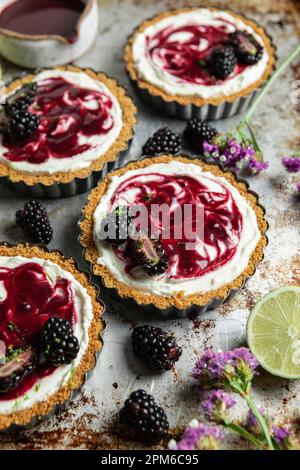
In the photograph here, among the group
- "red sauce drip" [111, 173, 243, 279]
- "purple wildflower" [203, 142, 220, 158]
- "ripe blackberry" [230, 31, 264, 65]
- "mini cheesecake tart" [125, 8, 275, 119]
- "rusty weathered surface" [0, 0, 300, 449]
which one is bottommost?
"rusty weathered surface" [0, 0, 300, 449]

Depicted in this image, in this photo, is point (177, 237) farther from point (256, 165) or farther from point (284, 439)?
point (284, 439)

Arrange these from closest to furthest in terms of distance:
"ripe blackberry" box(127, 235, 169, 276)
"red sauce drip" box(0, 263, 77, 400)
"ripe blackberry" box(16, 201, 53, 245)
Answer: "red sauce drip" box(0, 263, 77, 400), "ripe blackberry" box(127, 235, 169, 276), "ripe blackberry" box(16, 201, 53, 245)

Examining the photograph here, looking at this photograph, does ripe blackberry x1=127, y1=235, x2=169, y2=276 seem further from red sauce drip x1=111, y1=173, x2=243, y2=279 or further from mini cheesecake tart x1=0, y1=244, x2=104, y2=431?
mini cheesecake tart x1=0, y1=244, x2=104, y2=431

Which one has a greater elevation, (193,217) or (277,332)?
(193,217)

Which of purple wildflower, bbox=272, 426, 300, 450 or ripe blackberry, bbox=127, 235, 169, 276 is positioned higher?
ripe blackberry, bbox=127, 235, 169, 276

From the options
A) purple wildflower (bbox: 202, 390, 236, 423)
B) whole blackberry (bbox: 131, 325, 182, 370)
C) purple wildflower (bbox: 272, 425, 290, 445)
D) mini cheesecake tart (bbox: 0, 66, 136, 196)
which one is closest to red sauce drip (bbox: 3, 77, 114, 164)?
mini cheesecake tart (bbox: 0, 66, 136, 196)

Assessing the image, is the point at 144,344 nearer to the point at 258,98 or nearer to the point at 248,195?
the point at 248,195

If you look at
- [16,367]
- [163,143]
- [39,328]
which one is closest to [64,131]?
[163,143]
